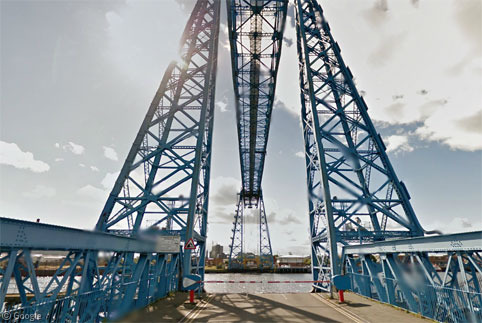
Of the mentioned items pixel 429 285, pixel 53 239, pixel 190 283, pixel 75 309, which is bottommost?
pixel 75 309

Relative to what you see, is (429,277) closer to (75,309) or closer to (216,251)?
(75,309)

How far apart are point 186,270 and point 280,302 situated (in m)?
4.60

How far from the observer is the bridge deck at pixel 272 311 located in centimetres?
723

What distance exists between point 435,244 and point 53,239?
8534 mm

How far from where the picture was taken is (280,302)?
9.66m

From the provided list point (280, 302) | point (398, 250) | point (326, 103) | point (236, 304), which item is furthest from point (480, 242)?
point (326, 103)

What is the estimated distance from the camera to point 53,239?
4.77m

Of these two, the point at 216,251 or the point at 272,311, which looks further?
the point at 216,251

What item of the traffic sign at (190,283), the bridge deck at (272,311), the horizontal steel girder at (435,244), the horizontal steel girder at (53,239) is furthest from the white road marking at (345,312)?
the horizontal steel girder at (53,239)

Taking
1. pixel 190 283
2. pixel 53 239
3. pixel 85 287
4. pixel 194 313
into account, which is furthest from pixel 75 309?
pixel 190 283

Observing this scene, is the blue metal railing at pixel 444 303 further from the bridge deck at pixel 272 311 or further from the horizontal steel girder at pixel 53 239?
the horizontal steel girder at pixel 53 239

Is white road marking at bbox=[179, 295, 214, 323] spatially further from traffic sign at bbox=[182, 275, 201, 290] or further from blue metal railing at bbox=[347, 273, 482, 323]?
blue metal railing at bbox=[347, 273, 482, 323]

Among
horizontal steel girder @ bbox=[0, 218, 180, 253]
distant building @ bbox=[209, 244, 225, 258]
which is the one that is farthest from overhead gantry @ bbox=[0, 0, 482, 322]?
distant building @ bbox=[209, 244, 225, 258]

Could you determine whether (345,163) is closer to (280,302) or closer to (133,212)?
(280,302)
